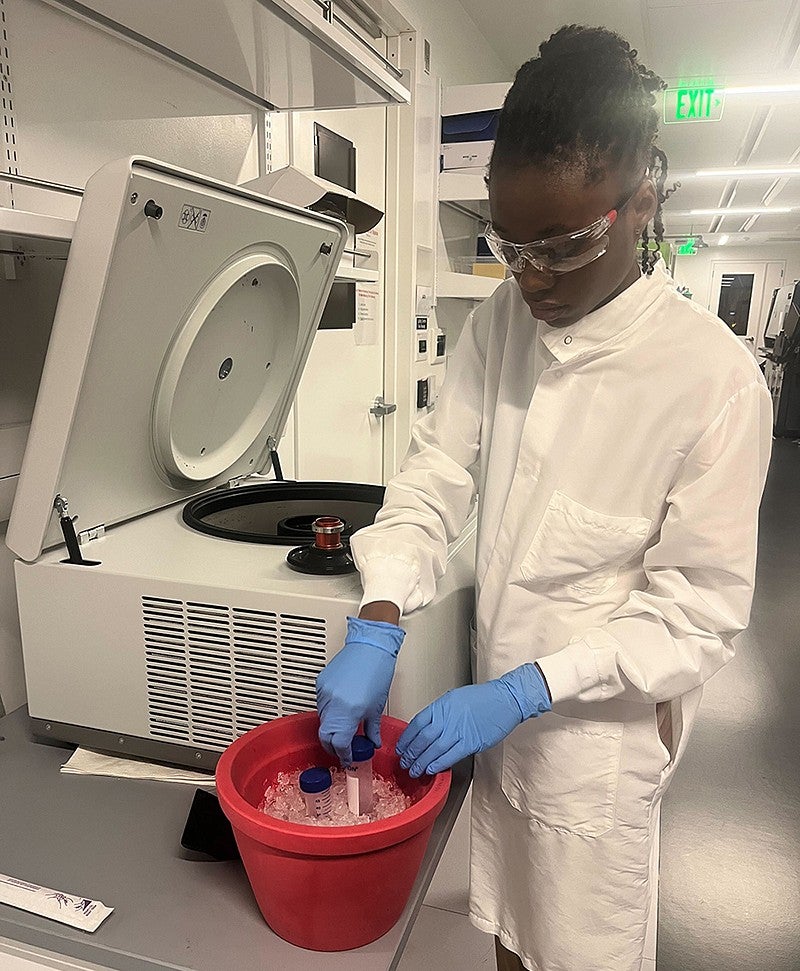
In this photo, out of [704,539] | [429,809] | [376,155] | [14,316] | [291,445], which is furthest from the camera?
[376,155]

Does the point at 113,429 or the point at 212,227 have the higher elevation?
the point at 212,227

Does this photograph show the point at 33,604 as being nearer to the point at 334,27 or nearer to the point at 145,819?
the point at 145,819

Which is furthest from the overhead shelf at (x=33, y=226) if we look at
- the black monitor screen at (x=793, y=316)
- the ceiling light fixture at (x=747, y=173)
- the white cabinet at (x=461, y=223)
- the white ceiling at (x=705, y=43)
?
the black monitor screen at (x=793, y=316)

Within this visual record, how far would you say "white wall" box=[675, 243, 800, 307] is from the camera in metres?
13.8

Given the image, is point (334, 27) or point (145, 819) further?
point (334, 27)

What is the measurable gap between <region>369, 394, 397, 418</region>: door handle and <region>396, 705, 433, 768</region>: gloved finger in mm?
2241

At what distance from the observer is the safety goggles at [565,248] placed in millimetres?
895

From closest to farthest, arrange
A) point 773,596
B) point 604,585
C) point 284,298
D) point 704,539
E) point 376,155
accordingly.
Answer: point 704,539 < point 604,585 < point 284,298 < point 376,155 < point 773,596

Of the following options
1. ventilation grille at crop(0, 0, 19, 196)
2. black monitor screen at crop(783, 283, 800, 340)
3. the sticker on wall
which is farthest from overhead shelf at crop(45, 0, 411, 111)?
black monitor screen at crop(783, 283, 800, 340)

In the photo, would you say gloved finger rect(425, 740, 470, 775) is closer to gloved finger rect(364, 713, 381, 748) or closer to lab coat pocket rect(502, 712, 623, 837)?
gloved finger rect(364, 713, 381, 748)

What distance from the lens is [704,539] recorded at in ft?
3.01

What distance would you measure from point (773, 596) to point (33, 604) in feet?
13.3

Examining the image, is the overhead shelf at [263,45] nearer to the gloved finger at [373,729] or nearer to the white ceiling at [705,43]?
the gloved finger at [373,729]

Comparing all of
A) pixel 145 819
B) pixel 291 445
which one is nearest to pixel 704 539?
pixel 145 819
